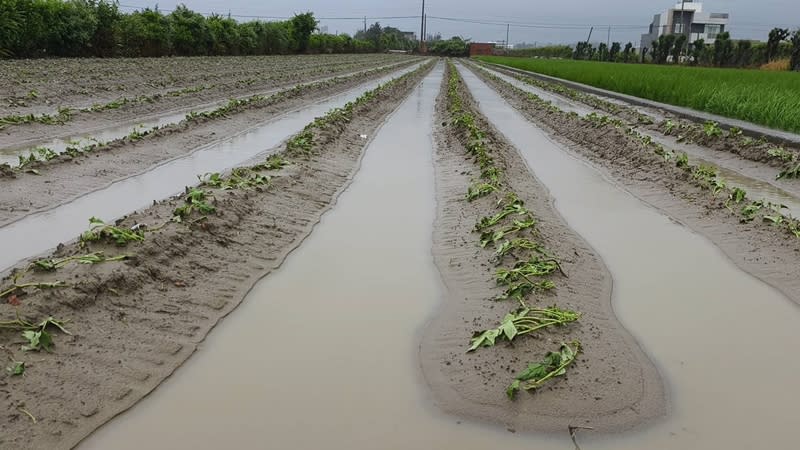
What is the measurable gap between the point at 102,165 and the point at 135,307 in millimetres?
4648

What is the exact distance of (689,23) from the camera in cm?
7275

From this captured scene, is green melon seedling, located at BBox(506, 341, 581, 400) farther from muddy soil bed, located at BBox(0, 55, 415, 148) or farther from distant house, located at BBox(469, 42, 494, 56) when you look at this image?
distant house, located at BBox(469, 42, 494, 56)

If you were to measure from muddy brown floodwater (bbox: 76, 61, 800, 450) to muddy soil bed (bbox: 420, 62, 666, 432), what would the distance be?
88 millimetres

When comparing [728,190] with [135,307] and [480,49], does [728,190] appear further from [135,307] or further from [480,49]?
[480,49]

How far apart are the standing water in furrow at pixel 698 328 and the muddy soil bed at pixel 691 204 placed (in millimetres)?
164

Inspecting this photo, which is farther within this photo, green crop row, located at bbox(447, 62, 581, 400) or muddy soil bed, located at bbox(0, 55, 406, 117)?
muddy soil bed, located at bbox(0, 55, 406, 117)

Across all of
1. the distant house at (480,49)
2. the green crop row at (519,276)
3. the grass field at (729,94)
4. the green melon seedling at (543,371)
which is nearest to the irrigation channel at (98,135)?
the green crop row at (519,276)

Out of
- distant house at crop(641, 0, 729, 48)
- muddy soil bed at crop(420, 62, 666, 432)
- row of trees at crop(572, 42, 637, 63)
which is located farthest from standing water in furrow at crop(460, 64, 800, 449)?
distant house at crop(641, 0, 729, 48)

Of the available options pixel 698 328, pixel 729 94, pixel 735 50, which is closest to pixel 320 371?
pixel 698 328

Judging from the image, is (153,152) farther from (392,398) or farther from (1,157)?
(392,398)

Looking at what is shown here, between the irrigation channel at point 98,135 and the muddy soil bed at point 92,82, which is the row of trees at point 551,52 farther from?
the irrigation channel at point 98,135

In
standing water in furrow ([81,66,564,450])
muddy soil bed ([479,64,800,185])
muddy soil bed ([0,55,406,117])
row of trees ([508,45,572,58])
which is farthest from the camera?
row of trees ([508,45,572,58])

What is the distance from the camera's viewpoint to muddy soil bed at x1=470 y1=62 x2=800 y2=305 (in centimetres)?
507

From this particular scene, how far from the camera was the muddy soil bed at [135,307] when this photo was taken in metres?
2.78
